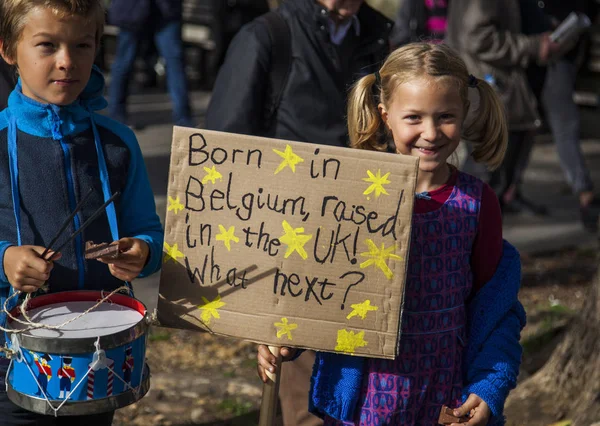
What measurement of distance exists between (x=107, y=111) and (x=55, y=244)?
22.8 ft

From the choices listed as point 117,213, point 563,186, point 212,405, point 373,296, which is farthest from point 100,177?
point 563,186

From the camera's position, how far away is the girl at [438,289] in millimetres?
2477

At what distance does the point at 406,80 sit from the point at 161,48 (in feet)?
21.3

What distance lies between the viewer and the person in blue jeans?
8.56m

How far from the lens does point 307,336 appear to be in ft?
7.61

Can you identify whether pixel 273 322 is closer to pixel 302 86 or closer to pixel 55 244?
pixel 55 244

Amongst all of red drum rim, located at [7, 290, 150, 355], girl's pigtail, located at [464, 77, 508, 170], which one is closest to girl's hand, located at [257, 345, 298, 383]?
red drum rim, located at [7, 290, 150, 355]

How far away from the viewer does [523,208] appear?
7.45 m

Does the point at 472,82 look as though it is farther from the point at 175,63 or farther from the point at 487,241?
the point at 175,63

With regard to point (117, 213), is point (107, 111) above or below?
below

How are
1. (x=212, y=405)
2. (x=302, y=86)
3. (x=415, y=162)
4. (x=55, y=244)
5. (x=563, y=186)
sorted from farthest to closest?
(x=563, y=186) < (x=212, y=405) < (x=302, y=86) < (x=55, y=244) < (x=415, y=162)

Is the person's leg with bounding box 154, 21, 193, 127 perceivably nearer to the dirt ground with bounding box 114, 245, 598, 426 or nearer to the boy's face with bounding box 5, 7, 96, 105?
the dirt ground with bounding box 114, 245, 598, 426

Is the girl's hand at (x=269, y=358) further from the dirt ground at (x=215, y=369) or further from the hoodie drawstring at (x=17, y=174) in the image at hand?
the dirt ground at (x=215, y=369)

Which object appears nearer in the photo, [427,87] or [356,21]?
[427,87]
